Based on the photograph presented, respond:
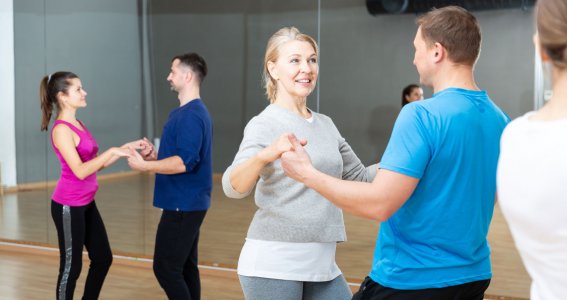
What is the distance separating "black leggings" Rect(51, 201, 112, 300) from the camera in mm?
3811

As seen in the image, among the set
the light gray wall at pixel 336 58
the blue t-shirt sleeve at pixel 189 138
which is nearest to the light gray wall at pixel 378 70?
the light gray wall at pixel 336 58

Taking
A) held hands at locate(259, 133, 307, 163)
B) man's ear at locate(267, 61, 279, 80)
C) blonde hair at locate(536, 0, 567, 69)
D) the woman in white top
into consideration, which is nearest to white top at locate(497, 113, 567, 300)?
the woman in white top

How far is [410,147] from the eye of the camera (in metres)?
1.73

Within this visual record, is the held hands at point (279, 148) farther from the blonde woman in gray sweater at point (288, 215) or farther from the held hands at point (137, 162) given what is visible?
the held hands at point (137, 162)

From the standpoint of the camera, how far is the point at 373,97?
4.94 m

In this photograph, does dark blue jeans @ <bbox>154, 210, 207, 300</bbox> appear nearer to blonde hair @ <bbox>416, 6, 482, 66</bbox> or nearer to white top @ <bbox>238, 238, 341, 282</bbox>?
white top @ <bbox>238, 238, 341, 282</bbox>

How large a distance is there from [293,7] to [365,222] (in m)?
1.44

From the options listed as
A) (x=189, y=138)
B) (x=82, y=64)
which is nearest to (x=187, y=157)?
(x=189, y=138)

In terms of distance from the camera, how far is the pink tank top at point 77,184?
3828mm

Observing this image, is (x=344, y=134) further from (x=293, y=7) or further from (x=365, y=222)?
(x=293, y=7)

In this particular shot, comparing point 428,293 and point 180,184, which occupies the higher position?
point 428,293

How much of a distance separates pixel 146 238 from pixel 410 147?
4419mm

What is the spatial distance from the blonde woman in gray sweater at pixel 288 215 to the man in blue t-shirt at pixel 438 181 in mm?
393

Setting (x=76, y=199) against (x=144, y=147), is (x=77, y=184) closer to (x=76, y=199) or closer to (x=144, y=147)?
(x=76, y=199)
